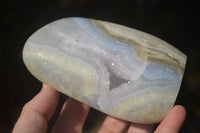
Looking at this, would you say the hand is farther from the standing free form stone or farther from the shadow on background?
the shadow on background

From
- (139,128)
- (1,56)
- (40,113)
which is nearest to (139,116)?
(139,128)

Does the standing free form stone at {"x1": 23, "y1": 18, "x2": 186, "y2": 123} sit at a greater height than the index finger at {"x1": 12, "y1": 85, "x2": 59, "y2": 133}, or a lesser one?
greater

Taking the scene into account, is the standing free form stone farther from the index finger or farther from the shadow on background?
the shadow on background

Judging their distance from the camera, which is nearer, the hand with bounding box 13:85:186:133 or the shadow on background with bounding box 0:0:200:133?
the hand with bounding box 13:85:186:133

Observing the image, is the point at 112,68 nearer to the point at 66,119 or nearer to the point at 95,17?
the point at 66,119

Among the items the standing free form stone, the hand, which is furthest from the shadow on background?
the standing free form stone

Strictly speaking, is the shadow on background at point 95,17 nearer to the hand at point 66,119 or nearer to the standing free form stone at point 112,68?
the hand at point 66,119
